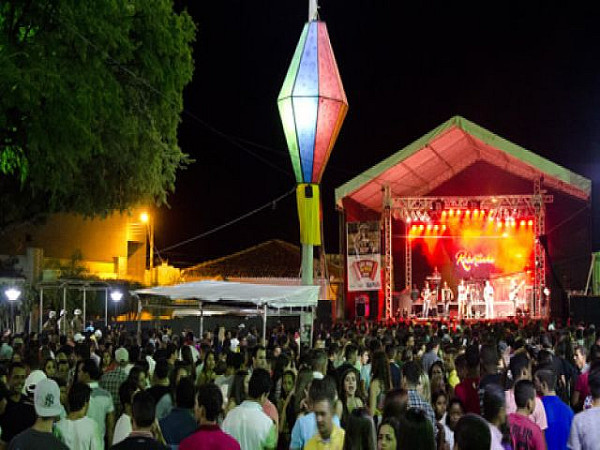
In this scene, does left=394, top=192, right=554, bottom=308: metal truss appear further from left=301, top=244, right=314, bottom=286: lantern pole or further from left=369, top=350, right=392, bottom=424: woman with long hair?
left=369, top=350, right=392, bottom=424: woman with long hair

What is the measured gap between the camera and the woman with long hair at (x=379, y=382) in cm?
754

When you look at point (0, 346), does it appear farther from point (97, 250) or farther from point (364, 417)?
point (97, 250)

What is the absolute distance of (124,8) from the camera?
17969mm

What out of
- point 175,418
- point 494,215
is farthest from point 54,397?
point 494,215

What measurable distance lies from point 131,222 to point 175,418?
116ft

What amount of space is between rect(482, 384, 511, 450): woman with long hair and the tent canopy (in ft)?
30.5

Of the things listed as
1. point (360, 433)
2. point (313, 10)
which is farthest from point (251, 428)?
point (313, 10)

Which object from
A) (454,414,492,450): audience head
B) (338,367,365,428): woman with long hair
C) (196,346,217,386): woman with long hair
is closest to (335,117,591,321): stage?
(196,346,217,386): woman with long hair

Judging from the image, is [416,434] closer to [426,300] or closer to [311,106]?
[311,106]

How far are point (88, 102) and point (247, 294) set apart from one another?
4658 millimetres

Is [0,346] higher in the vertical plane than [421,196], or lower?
lower

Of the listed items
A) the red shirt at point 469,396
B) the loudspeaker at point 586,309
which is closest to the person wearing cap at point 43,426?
the red shirt at point 469,396

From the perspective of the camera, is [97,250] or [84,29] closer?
[84,29]

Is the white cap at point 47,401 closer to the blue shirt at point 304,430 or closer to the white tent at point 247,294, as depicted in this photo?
the blue shirt at point 304,430
